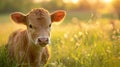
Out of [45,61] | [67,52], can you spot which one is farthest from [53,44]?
[45,61]

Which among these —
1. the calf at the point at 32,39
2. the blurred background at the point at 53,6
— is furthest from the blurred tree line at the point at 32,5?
the calf at the point at 32,39

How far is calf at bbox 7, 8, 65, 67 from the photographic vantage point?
7277mm

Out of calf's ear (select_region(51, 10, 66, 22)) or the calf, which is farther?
calf's ear (select_region(51, 10, 66, 22))

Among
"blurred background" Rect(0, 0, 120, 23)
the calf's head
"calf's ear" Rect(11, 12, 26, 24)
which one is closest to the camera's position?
the calf's head

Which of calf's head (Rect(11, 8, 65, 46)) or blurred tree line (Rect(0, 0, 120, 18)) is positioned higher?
blurred tree line (Rect(0, 0, 120, 18))

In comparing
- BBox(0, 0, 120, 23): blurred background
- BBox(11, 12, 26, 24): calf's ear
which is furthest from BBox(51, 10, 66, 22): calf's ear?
BBox(0, 0, 120, 23): blurred background

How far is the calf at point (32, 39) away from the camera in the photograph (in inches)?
287

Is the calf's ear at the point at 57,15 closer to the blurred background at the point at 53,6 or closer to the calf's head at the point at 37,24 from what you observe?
the calf's head at the point at 37,24

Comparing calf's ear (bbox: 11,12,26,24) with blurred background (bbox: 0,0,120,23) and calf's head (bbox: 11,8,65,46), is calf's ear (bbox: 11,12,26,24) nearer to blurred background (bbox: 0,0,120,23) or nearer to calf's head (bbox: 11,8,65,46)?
calf's head (bbox: 11,8,65,46)

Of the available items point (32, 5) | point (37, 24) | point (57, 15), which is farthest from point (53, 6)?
point (37, 24)

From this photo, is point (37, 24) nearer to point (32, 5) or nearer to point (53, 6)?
point (32, 5)

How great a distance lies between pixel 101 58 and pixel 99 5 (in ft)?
145

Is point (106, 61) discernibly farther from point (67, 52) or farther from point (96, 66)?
point (67, 52)

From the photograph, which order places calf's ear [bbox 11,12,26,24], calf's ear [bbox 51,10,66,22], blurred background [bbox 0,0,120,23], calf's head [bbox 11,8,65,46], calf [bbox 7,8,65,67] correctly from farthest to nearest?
blurred background [bbox 0,0,120,23] → calf's ear [bbox 51,10,66,22] → calf's ear [bbox 11,12,26,24] → calf [bbox 7,8,65,67] → calf's head [bbox 11,8,65,46]
